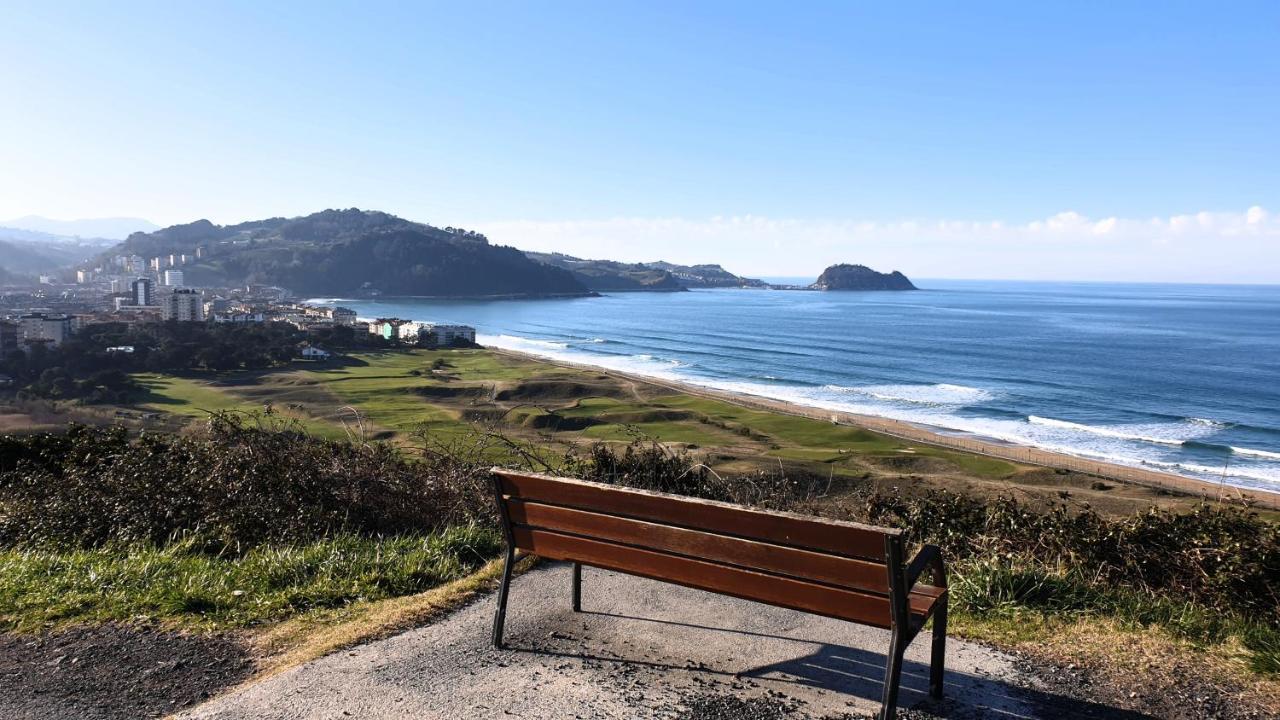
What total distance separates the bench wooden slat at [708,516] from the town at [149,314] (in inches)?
1765

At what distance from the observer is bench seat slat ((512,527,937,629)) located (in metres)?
3.18

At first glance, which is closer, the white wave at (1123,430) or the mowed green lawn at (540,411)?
the mowed green lawn at (540,411)

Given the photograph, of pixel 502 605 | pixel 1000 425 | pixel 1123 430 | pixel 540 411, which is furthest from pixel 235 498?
pixel 1123 430

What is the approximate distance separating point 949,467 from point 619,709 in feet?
97.1

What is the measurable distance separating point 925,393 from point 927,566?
5038 cm

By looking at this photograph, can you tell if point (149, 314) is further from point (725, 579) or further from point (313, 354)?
point (725, 579)

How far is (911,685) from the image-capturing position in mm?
3594

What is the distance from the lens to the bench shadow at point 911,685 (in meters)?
3.35

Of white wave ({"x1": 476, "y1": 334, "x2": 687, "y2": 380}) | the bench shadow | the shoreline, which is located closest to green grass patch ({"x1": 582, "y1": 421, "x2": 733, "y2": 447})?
the shoreline

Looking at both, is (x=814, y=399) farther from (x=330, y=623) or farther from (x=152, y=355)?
(x=330, y=623)

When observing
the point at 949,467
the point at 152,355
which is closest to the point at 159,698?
the point at 949,467

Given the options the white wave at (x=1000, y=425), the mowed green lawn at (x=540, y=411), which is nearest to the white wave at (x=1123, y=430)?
the white wave at (x=1000, y=425)

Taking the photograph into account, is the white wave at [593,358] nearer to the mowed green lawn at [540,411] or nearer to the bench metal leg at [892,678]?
the mowed green lawn at [540,411]

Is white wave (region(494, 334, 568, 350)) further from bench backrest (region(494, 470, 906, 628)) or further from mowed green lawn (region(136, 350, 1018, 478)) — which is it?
bench backrest (region(494, 470, 906, 628))
